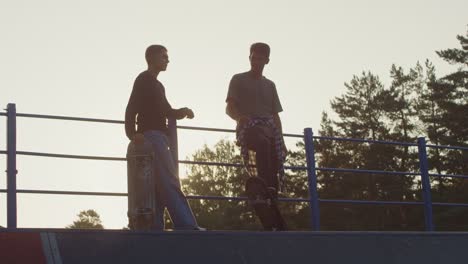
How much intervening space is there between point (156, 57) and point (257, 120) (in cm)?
119

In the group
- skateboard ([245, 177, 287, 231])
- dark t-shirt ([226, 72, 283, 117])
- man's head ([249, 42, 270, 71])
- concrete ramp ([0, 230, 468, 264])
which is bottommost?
concrete ramp ([0, 230, 468, 264])

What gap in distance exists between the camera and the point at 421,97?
51.6 meters

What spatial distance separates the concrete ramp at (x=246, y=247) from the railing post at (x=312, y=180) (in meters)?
1.67

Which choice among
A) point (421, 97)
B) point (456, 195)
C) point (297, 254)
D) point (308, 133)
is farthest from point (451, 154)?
point (297, 254)

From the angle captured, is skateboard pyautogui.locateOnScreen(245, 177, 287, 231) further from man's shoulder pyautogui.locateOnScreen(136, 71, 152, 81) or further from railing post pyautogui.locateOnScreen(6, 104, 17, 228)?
railing post pyautogui.locateOnScreen(6, 104, 17, 228)

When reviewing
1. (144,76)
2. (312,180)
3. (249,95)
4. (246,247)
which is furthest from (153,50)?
(312,180)

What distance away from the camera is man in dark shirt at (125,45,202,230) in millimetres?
6293

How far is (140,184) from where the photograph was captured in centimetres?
Result: 618

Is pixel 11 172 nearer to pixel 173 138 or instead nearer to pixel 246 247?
pixel 173 138

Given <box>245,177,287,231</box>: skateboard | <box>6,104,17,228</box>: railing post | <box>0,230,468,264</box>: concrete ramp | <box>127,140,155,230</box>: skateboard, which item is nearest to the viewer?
<box>0,230,468,264</box>: concrete ramp

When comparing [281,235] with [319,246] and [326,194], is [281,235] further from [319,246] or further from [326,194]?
[326,194]

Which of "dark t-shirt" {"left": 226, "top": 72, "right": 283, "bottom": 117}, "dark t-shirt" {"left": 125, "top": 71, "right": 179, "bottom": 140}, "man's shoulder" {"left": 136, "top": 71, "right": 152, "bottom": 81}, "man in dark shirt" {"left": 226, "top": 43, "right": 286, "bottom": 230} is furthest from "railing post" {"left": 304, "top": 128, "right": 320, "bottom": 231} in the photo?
"man's shoulder" {"left": 136, "top": 71, "right": 152, "bottom": 81}

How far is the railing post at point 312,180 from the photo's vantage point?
8391 mm

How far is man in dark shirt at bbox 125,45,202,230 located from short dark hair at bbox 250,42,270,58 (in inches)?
38.0
